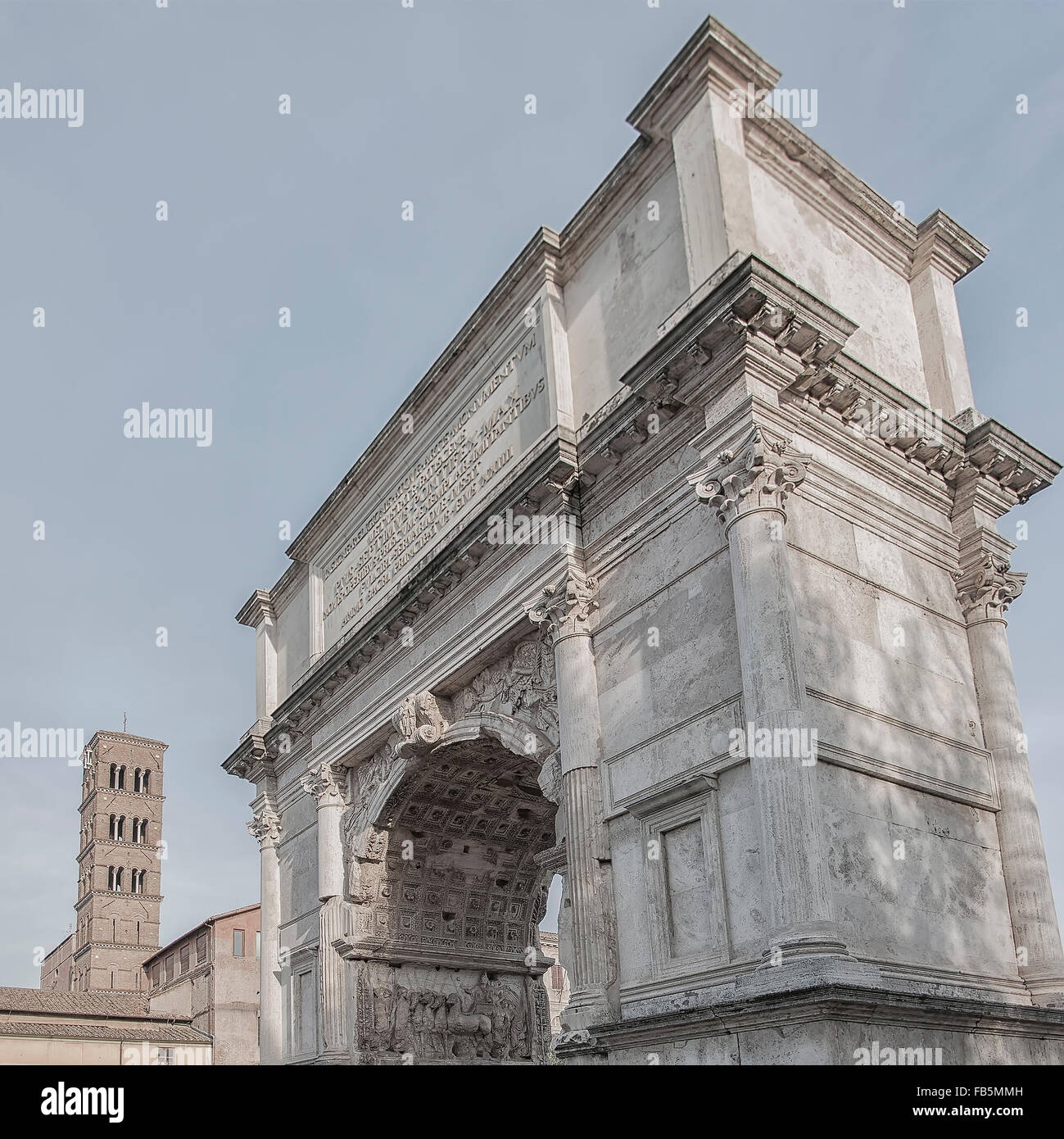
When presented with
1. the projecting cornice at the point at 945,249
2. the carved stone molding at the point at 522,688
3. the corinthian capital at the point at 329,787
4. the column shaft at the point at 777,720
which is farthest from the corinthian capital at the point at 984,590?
the corinthian capital at the point at 329,787

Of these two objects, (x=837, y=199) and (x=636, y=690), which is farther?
(x=837, y=199)

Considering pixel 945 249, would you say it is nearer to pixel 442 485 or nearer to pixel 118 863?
pixel 442 485

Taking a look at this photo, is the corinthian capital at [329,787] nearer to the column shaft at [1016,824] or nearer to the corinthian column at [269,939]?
the corinthian column at [269,939]

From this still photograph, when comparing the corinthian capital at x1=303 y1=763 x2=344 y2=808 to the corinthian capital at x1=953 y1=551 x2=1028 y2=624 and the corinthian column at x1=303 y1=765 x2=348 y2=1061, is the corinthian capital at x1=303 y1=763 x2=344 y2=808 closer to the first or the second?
the corinthian column at x1=303 y1=765 x2=348 y2=1061

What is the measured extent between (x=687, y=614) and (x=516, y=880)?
31.6 feet

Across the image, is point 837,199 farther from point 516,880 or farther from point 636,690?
point 516,880

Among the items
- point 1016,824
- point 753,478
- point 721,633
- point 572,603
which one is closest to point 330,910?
point 572,603

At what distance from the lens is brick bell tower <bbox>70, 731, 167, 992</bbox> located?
6594cm

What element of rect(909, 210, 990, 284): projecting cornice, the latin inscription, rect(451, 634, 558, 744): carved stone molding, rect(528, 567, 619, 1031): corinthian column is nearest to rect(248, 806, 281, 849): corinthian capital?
the latin inscription

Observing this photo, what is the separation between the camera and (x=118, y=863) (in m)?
68.7

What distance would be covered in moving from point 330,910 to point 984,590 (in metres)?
10.5

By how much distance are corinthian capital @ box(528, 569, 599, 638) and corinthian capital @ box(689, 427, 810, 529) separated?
7.58 ft
